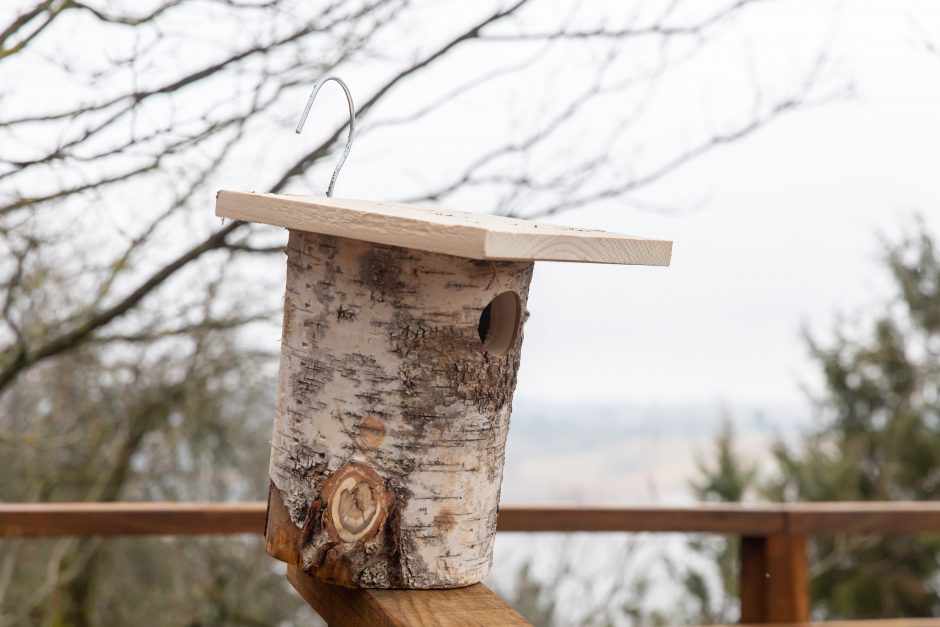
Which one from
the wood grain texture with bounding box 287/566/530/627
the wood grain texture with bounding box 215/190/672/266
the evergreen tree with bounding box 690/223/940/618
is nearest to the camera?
the wood grain texture with bounding box 215/190/672/266

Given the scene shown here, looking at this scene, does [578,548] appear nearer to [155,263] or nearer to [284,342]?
[155,263]

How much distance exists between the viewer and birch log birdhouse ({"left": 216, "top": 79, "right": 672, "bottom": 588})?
127cm

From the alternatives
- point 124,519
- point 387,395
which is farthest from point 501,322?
point 124,519

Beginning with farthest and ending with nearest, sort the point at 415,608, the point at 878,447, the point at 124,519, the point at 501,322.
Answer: the point at 878,447 → the point at 124,519 → the point at 501,322 → the point at 415,608

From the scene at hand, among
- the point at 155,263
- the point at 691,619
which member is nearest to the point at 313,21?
the point at 155,263

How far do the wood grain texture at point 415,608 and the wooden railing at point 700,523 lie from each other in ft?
3.31

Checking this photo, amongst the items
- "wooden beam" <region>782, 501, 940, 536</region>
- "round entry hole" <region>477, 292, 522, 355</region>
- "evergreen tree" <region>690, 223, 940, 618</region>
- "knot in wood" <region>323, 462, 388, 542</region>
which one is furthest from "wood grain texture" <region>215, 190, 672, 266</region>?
"evergreen tree" <region>690, 223, 940, 618</region>

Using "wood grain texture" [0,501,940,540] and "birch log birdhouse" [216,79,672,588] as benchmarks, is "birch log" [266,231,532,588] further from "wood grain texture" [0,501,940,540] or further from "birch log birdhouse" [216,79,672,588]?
"wood grain texture" [0,501,940,540]

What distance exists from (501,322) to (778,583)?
1.53 m

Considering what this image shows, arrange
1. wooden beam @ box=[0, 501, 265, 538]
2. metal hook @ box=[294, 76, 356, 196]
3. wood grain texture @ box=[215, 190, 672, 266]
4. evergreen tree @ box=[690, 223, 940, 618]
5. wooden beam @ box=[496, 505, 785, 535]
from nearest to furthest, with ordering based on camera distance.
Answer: wood grain texture @ box=[215, 190, 672, 266], metal hook @ box=[294, 76, 356, 196], wooden beam @ box=[0, 501, 265, 538], wooden beam @ box=[496, 505, 785, 535], evergreen tree @ box=[690, 223, 940, 618]

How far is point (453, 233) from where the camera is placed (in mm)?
1120

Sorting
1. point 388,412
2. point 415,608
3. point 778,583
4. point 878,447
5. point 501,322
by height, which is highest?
point 501,322

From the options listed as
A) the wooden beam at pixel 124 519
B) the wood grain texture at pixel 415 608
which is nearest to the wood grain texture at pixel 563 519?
the wooden beam at pixel 124 519

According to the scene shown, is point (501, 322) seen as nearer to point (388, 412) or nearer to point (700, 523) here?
point (388, 412)
